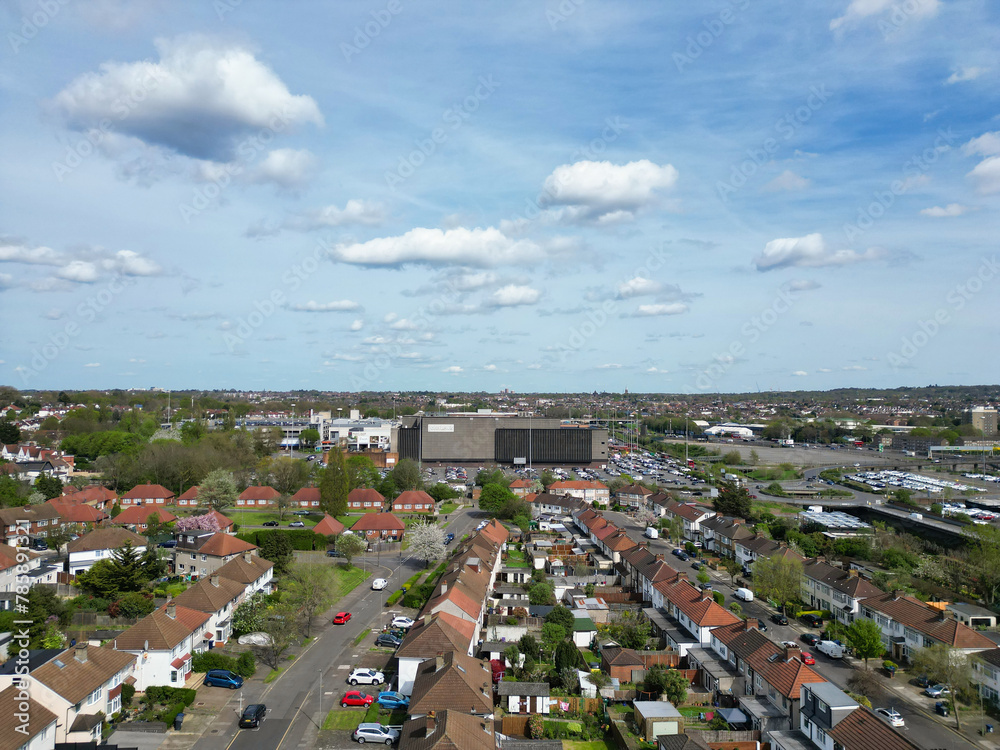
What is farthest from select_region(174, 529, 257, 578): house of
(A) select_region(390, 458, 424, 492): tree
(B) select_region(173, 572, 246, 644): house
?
(A) select_region(390, 458, 424, 492): tree

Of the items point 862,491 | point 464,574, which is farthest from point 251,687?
point 862,491

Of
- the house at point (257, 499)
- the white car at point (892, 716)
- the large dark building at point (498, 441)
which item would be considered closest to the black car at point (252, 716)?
the white car at point (892, 716)

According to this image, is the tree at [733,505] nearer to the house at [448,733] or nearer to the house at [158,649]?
the house at [448,733]

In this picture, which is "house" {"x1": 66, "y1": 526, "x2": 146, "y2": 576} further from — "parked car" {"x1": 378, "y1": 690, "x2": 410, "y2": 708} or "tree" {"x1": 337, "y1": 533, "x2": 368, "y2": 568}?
"parked car" {"x1": 378, "y1": 690, "x2": 410, "y2": 708}

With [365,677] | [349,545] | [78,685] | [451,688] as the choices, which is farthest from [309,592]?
[451,688]

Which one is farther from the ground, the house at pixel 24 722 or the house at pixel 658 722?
the house at pixel 24 722

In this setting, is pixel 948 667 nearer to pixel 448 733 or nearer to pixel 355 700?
pixel 448 733
